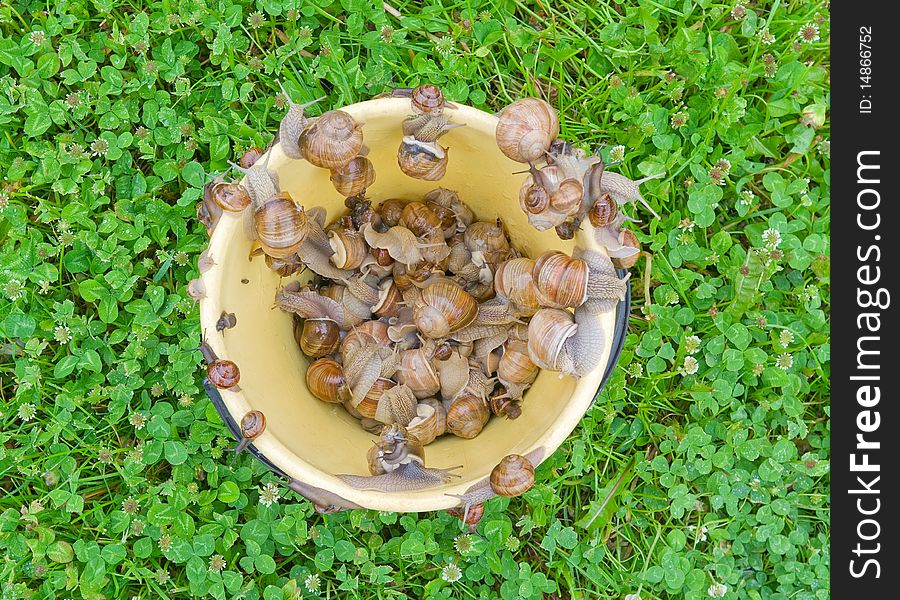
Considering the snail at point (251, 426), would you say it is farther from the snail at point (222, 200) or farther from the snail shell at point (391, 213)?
the snail shell at point (391, 213)

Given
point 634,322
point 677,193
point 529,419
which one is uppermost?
point 677,193

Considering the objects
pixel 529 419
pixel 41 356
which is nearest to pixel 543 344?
pixel 529 419

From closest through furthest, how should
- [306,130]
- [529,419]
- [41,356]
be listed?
[306,130] < [529,419] < [41,356]

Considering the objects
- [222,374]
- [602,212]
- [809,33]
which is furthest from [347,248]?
[809,33]

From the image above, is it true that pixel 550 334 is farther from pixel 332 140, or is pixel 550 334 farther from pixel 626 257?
pixel 332 140

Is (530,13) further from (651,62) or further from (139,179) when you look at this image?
(139,179)
